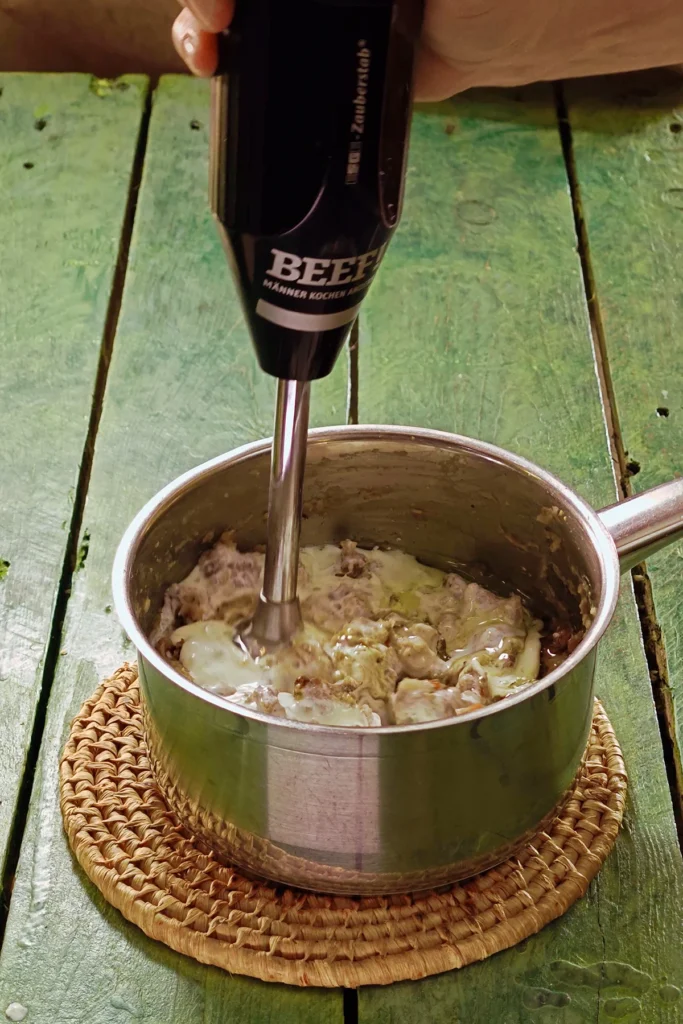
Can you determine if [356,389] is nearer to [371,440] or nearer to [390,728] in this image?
[371,440]

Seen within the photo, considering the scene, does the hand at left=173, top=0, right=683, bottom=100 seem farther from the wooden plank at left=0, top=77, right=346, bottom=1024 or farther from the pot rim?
the wooden plank at left=0, top=77, right=346, bottom=1024

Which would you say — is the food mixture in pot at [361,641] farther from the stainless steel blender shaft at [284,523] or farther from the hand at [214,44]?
the hand at [214,44]

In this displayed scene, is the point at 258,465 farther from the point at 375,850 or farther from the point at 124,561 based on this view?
the point at 375,850

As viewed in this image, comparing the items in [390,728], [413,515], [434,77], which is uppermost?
[434,77]

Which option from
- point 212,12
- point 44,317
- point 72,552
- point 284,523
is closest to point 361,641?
point 284,523

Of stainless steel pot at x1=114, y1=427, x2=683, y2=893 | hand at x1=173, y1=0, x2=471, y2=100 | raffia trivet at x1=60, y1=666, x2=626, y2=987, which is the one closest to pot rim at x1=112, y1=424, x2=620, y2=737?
stainless steel pot at x1=114, y1=427, x2=683, y2=893

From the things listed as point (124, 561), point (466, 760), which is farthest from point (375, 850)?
point (124, 561)
